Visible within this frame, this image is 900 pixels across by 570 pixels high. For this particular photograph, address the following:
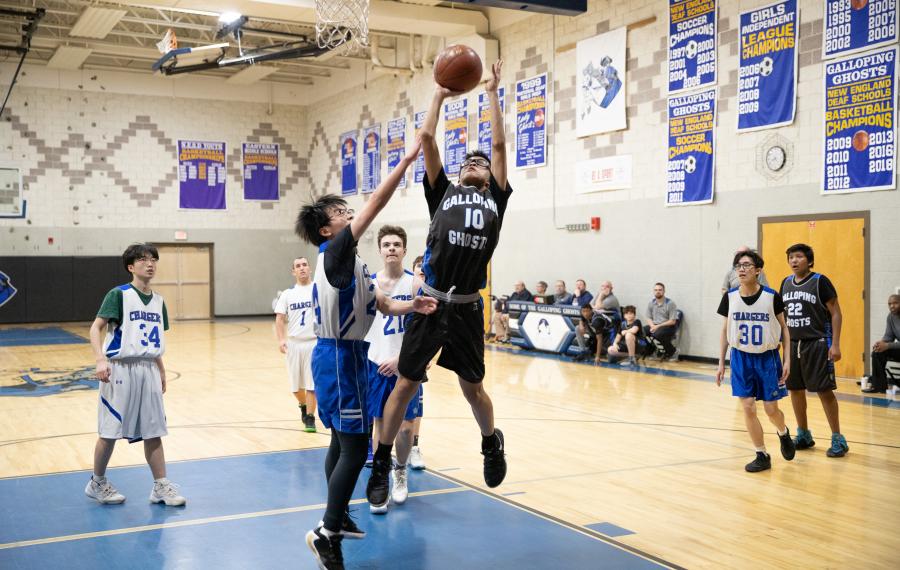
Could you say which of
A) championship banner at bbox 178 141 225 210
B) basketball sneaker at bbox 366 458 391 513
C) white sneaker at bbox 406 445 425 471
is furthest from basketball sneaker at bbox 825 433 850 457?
championship banner at bbox 178 141 225 210

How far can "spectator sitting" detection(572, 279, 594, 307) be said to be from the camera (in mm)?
13844

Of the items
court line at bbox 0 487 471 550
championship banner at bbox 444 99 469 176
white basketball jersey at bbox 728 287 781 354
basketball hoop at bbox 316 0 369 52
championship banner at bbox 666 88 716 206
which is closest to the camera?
court line at bbox 0 487 471 550

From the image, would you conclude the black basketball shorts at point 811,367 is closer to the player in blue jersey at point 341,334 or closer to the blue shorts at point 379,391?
the blue shorts at point 379,391

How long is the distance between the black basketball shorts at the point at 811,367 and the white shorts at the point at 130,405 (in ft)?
15.4

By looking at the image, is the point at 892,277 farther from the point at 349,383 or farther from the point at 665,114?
the point at 349,383

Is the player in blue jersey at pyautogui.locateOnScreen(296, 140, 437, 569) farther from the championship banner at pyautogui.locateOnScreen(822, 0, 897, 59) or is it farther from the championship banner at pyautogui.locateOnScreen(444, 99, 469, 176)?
the championship banner at pyautogui.locateOnScreen(444, 99, 469, 176)

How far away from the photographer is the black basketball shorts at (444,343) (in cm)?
429

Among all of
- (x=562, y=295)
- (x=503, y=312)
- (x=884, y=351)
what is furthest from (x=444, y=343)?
(x=503, y=312)

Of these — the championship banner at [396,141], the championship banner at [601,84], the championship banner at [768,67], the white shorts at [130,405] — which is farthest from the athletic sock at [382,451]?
the championship banner at [396,141]

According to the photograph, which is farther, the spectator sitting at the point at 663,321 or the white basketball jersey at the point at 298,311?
the spectator sitting at the point at 663,321

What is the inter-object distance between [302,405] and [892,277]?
23.6ft

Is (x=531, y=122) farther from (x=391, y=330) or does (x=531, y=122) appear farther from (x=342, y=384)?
(x=342, y=384)

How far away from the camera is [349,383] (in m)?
3.81

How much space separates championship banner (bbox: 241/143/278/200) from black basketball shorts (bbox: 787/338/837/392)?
63.2 ft
